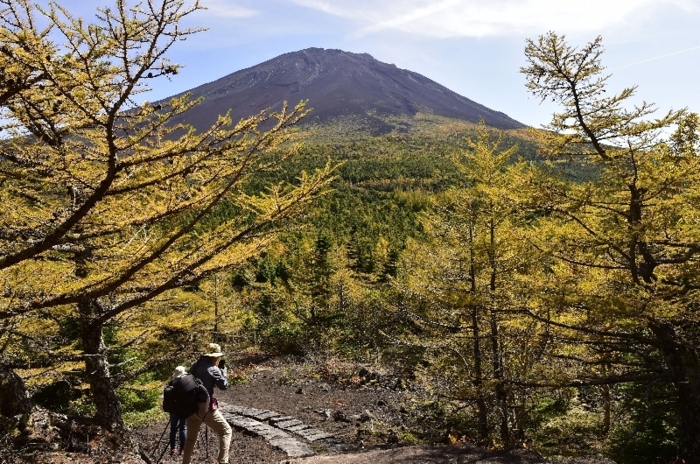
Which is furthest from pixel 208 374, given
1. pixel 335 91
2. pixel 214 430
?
pixel 335 91

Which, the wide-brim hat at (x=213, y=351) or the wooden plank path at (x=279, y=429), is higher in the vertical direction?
the wide-brim hat at (x=213, y=351)

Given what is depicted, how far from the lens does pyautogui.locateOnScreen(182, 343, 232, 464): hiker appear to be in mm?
4961

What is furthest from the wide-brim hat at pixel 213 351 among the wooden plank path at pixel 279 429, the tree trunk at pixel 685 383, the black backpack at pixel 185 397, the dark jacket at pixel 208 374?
the tree trunk at pixel 685 383

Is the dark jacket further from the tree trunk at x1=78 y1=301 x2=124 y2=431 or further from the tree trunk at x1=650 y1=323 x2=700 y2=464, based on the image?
the tree trunk at x1=650 y1=323 x2=700 y2=464

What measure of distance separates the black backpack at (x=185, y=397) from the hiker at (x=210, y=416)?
0.11 metres

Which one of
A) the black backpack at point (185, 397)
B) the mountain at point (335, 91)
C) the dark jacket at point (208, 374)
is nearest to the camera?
the black backpack at point (185, 397)

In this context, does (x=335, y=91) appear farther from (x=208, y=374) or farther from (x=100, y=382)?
(x=208, y=374)

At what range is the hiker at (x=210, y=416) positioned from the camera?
4961mm

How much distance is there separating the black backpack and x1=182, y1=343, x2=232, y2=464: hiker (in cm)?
11

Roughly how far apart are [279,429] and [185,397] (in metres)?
4.78

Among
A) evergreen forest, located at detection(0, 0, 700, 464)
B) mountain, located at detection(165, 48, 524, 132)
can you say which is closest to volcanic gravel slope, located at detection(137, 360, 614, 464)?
evergreen forest, located at detection(0, 0, 700, 464)

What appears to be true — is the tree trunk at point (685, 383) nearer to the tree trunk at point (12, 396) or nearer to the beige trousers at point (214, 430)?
the beige trousers at point (214, 430)

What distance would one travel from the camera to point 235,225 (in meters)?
3.98

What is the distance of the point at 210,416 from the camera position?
196 inches
